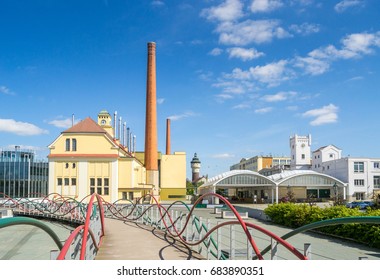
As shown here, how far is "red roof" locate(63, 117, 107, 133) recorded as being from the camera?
44388mm

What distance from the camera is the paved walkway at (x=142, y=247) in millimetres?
10586

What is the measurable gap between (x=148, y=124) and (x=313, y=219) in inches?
1141

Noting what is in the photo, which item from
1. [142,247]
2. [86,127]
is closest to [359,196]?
[86,127]

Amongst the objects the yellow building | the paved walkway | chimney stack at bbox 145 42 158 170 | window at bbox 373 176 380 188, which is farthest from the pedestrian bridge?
window at bbox 373 176 380 188

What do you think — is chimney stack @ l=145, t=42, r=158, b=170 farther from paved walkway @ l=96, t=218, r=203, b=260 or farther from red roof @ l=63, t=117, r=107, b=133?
paved walkway @ l=96, t=218, r=203, b=260

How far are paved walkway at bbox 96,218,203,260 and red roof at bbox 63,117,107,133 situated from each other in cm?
3001

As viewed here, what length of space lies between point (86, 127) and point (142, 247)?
116ft

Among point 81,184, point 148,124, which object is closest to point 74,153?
point 81,184

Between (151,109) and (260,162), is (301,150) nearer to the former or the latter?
(260,162)

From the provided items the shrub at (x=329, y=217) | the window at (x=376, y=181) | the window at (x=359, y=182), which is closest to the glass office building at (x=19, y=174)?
the shrub at (x=329, y=217)

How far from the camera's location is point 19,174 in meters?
53.6

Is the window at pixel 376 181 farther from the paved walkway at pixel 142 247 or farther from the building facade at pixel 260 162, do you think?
the paved walkway at pixel 142 247
